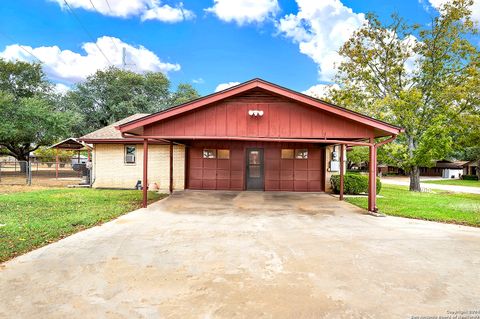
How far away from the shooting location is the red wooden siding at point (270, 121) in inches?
327

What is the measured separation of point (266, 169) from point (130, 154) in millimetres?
6857

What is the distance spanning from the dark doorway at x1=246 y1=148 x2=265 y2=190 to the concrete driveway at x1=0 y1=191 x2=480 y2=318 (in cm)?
661

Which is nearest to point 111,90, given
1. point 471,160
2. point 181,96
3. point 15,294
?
point 181,96

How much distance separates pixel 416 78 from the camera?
16.1 meters

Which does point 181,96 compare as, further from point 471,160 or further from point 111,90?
point 471,160

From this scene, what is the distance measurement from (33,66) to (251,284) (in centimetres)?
2740

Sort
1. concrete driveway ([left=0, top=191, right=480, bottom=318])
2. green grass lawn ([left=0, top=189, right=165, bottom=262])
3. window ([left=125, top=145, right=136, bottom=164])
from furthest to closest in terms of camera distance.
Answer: window ([left=125, top=145, right=136, bottom=164]) < green grass lawn ([left=0, top=189, right=165, bottom=262]) < concrete driveway ([left=0, top=191, right=480, bottom=318])

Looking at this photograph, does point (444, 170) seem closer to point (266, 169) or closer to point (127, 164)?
point (266, 169)

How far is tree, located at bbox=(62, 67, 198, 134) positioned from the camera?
2888 cm

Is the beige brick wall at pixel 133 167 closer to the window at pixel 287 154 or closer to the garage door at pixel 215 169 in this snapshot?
the garage door at pixel 215 169

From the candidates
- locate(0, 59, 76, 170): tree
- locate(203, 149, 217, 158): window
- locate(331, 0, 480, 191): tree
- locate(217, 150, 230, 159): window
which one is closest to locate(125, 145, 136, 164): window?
locate(203, 149, 217, 158): window

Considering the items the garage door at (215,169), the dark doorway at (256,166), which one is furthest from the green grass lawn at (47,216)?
the dark doorway at (256,166)

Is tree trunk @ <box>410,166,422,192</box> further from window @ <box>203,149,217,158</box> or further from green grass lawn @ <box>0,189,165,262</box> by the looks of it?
green grass lawn @ <box>0,189,165,262</box>

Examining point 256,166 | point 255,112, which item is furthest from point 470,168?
point 255,112
